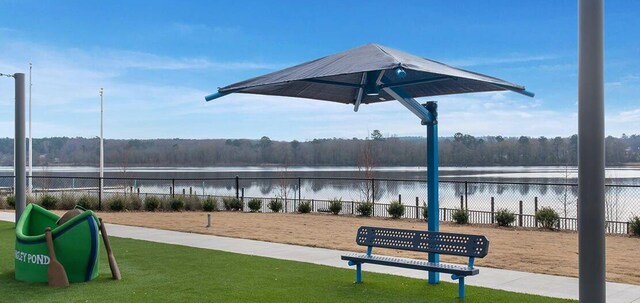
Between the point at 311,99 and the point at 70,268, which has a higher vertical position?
the point at 311,99

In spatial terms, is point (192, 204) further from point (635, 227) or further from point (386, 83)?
point (386, 83)

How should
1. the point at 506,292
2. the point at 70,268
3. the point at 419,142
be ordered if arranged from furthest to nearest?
the point at 419,142 < the point at 70,268 < the point at 506,292

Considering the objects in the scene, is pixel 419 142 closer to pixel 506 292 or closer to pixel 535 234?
pixel 535 234

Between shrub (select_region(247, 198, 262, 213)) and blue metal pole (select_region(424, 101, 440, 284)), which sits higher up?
blue metal pole (select_region(424, 101, 440, 284))

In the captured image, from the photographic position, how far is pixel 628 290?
25.7ft

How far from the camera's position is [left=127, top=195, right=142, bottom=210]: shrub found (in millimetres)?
21798

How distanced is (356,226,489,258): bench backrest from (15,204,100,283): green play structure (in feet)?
12.0

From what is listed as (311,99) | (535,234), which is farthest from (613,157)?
(311,99)

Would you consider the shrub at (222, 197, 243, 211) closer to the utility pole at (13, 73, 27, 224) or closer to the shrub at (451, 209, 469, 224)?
the shrub at (451, 209, 469, 224)

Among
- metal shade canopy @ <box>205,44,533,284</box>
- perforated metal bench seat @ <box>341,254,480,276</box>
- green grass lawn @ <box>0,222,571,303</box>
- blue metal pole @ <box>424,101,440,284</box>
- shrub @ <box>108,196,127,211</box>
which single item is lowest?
green grass lawn @ <box>0,222,571,303</box>

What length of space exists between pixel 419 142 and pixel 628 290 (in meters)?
48.2

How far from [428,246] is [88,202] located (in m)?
16.9

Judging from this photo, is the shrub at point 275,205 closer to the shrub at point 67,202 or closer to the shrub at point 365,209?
the shrub at point 365,209

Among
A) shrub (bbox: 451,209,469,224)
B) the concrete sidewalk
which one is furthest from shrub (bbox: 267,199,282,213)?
the concrete sidewalk
